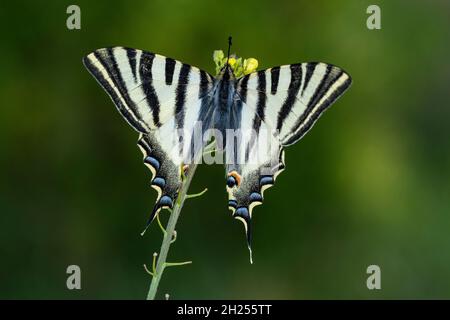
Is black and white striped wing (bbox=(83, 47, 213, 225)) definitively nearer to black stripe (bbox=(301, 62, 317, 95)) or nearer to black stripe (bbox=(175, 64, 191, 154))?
black stripe (bbox=(175, 64, 191, 154))

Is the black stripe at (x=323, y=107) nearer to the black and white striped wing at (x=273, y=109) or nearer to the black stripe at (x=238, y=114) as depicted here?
the black and white striped wing at (x=273, y=109)

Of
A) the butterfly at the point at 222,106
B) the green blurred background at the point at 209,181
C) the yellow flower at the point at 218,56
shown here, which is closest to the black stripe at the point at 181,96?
the butterfly at the point at 222,106

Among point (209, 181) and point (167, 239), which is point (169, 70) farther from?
point (209, 181)

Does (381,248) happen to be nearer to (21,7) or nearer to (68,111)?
(68,111)

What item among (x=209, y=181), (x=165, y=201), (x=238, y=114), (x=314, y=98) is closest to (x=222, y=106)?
(x=238, y=114)

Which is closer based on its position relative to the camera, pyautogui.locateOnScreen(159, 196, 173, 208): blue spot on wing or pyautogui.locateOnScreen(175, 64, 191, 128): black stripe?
pyautogui.locateOnScreen(159, 196, 173, 208): blue spot on wing

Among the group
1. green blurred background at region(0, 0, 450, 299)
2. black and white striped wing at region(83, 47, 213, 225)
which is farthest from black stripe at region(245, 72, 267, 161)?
green blurred background at region(0, 0, 450, 299)

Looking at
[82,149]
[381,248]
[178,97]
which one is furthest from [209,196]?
[178,97]
